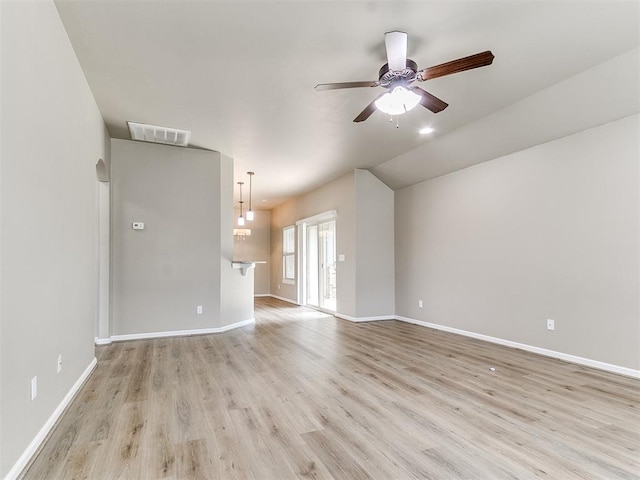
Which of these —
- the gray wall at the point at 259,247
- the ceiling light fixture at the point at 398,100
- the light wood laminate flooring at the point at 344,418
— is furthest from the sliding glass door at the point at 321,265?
the ceiling light fixture at the point at 398,100

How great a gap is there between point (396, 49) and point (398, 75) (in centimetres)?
19

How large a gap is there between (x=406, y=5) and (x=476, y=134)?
2521 millimetres

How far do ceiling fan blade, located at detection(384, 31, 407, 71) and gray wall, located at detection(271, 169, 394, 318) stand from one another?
370 cm

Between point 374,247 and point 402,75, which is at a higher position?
point 402,75

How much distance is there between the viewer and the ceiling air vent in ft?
14.1

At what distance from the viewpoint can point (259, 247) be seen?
10.9 metres

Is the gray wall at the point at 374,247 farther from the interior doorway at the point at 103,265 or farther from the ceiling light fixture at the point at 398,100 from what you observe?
the interior doorway at the point at 103,265

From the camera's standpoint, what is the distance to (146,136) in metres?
4.61

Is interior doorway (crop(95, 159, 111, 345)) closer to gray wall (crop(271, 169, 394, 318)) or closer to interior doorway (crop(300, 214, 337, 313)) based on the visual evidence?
gray wall (crop(271, 169, 394, 318))

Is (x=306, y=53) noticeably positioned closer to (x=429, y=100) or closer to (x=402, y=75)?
(x=402, y=75)

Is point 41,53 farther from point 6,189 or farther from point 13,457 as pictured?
point 13,457

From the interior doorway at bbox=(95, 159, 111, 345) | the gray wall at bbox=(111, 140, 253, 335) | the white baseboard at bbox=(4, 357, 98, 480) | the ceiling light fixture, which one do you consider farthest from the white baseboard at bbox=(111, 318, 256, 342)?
the ceiling light fixture

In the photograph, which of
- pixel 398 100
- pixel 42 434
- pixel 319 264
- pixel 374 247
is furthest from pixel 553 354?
pixel 319 264

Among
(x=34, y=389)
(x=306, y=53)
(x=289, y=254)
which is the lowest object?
(x=34, y=389)
